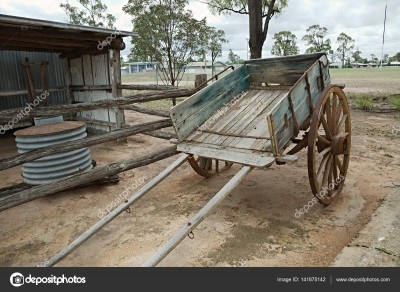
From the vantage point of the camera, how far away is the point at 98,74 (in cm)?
848

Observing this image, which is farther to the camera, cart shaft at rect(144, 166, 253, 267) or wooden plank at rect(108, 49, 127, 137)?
wooden plank at rect(108, 49, 127, 137)

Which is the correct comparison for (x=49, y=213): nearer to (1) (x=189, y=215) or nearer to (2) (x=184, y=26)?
(1) (x=189, y=215)

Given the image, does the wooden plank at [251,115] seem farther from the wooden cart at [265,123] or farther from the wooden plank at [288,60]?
the wooden plank at [288,60]

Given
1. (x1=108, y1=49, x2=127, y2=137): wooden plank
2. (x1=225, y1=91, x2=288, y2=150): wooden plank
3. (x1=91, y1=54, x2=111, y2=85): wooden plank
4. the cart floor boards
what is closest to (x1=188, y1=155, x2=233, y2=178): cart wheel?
the cart floor boards

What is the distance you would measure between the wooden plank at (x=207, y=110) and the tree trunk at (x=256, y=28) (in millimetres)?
4721

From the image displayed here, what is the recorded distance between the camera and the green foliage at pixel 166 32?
12016 millimetres

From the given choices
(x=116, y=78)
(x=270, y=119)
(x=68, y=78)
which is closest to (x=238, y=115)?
(x=270, y=119)

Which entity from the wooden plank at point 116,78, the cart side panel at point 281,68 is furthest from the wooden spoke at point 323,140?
the wooden plank at point 116,78

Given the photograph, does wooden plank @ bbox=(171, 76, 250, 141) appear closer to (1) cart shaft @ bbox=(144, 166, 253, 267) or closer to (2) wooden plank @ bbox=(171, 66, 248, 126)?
(2) wooden plank @ bbox=(171, 66, 248, 126)

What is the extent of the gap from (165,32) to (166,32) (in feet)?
0.13

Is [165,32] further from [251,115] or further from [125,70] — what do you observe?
[125,70]

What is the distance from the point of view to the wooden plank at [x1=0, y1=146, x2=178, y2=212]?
3.19 meters

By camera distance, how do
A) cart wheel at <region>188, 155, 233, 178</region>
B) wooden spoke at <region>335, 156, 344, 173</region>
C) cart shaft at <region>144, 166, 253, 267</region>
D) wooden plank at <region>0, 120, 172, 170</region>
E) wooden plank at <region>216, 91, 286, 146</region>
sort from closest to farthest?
cart shaft at <region>144, 166, 253, 267</region> < wooden plank at <region>0, 120, 172, 170</region> < wooden plank at <region>216, 91, 286, 146</region> < wooden spoke at <region>335, 156, 344, 173</region> < cart wheel at <region>188, 155, 233, 178</region>

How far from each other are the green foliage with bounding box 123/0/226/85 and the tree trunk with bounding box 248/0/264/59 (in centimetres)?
419
